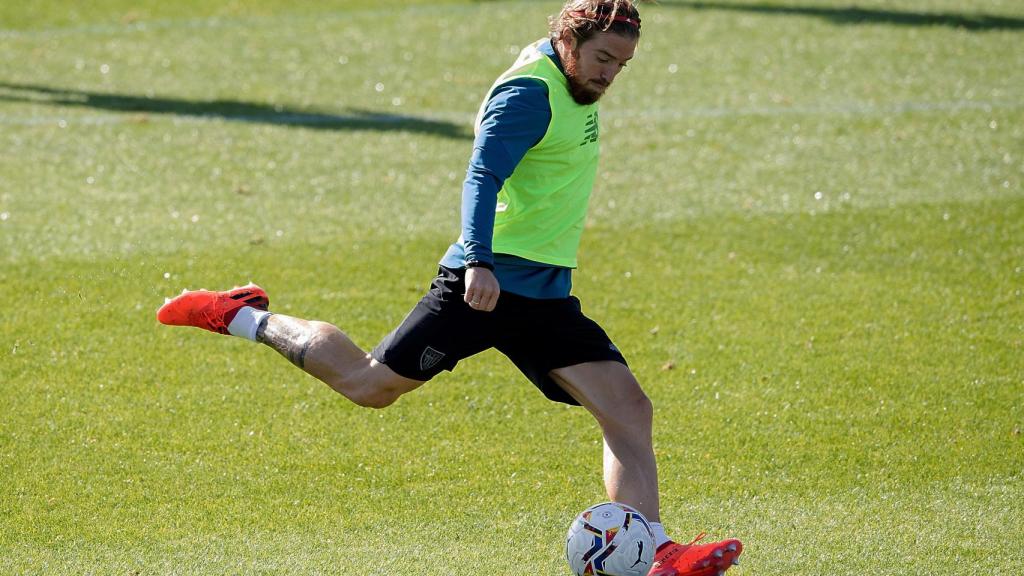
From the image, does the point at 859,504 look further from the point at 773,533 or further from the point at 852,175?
the point at 852,175

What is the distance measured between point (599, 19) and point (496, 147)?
0.62 meters

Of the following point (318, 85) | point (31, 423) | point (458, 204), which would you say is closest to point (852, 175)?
point (458, 204)

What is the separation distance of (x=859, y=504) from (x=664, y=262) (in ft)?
10.6

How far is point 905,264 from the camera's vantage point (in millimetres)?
8359

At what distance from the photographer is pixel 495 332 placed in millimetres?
4742

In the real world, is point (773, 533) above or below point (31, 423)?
above

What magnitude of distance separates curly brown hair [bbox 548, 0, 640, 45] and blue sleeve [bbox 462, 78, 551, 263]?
242 millimetres

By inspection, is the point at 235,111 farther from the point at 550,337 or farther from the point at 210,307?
the point at 550,337

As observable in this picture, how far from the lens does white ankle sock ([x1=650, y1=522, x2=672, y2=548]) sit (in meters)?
4.60

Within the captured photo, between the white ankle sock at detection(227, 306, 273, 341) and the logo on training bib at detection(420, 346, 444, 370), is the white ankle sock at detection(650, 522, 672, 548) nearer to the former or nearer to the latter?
the logo on training bib at detection(420, 346, 444, 370)

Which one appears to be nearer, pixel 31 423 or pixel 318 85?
pixel 31 423

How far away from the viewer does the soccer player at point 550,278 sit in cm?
457

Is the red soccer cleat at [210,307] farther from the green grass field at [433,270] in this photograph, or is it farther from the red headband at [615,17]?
the red headband at [615,17]

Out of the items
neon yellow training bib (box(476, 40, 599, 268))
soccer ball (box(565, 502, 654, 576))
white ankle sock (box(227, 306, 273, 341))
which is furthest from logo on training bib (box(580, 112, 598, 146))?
white ankle sock (box(227, 306, 273, 341))
